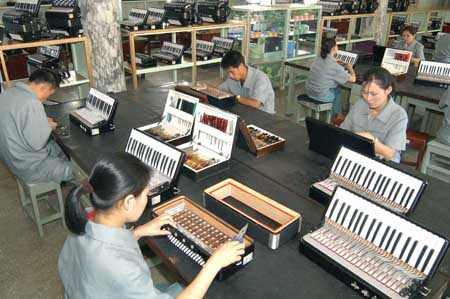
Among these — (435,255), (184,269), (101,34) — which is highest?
(101,34)

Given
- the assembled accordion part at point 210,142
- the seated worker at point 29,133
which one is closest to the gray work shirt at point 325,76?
the assembled accordion part at point 210,142

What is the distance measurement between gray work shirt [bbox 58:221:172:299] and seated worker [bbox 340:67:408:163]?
1.63 meters

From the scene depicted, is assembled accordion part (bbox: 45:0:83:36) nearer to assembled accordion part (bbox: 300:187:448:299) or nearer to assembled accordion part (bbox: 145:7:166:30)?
assembled accordion part (bbox: 145:7:166:30)

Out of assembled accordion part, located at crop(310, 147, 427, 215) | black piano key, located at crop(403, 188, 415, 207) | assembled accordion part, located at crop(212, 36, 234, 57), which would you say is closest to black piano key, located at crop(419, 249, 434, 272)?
assembled accordion part, located at crop(310, 147, 427, 215)

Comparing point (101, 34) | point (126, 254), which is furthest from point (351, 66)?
point (126, 254)

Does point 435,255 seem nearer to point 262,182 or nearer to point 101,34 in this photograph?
point 262,182

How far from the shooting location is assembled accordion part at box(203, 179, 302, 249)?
5.14ft

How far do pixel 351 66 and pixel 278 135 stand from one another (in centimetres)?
232

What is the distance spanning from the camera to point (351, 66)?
14.8ft

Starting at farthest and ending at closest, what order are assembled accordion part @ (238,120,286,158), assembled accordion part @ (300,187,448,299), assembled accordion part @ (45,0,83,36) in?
assembled accordion part @ (45,0,83,36) < assembled accordion part @ (238,120,286,158) < assembled accordion part @ (300,187,448,299)

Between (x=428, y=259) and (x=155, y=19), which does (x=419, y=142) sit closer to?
(x=428, y=259)

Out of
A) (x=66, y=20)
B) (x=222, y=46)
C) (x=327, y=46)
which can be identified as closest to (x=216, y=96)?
(x=327, y=46)

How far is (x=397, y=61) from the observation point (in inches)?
176

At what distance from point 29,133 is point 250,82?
188 cm
